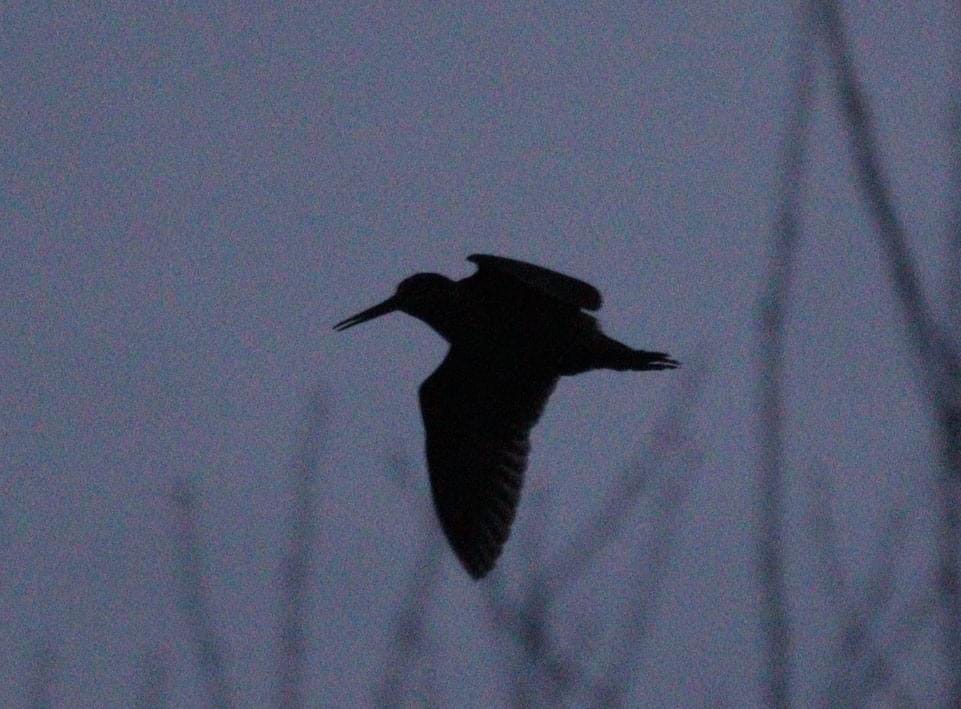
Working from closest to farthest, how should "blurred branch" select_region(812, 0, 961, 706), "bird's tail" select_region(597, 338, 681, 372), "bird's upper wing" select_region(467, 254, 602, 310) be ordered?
"blurred branch" select_region(812, 0, 961, 706) → "bird's upper wing" select_region(467, 254, 602, 310) → "bird's tail" select_region(597, 338, 681, 372)

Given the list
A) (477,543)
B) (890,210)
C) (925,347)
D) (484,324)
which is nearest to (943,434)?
(925,347)

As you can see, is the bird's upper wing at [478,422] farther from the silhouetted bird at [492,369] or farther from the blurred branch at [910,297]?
the blurred branch at [910,297]

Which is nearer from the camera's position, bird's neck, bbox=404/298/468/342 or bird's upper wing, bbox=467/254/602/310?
bird's upper wing, bbox=467/254/602/310

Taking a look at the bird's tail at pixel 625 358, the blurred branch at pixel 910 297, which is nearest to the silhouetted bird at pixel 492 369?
the bird's tail at pixel 625 358

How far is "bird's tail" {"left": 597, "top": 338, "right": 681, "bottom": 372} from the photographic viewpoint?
7324 millimetres

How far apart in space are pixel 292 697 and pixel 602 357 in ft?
13.8

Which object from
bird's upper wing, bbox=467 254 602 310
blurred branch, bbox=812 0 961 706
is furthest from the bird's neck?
blurred branch, bbox=812 0 961 706

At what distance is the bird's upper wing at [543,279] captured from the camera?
691 cm

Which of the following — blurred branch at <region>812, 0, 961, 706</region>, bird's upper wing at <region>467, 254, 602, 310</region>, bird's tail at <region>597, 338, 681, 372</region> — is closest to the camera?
blurred branch at <region>812, 0, 961, 706</region>

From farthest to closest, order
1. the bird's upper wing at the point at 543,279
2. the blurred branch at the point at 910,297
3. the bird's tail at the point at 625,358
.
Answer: the bird's tail at the point at 625,358, the bird's upper wing at the point at 543,279, the blurred branch at the point at 910,297

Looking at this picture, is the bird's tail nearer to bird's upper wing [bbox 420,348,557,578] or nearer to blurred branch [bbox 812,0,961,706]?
bird's upper wing [bbox 420,348,557,578]

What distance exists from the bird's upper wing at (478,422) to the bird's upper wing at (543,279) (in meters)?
0.56

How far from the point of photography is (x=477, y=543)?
7098 mm

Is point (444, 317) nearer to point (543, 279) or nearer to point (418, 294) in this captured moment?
point (418, 294)
